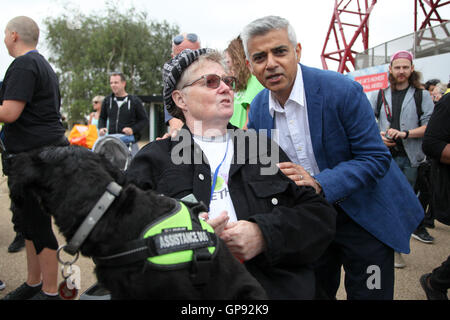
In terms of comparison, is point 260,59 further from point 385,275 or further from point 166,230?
point 385,275

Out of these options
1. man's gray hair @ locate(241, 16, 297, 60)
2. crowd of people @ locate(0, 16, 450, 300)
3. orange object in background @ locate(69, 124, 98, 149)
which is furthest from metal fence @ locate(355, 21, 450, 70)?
man's gray hair @ locate(241, 16, 297, 60)

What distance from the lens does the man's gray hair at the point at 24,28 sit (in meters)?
2.93

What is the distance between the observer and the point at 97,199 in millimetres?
1111

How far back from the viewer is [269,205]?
162 centimetres

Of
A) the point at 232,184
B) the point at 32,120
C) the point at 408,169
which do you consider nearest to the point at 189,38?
the point at 32,120

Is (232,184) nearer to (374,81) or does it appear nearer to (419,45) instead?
(374,81)

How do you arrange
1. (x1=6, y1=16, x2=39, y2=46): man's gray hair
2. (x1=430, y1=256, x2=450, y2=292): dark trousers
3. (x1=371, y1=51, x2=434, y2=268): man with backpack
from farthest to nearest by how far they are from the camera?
(x1=371, y1=51, x2=434, y2=268): man with backpack, (x1=6, y1=16, x2=39, y2=46): man's gray hair, (x1=430, y1=256, x2=450, y2=292): dark trousers

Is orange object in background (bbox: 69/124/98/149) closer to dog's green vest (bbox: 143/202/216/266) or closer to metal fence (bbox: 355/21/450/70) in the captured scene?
dog's green vest (bbox: 143/202/216/266)

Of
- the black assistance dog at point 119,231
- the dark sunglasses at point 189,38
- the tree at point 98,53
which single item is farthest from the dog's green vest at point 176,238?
the tree at point 98,53

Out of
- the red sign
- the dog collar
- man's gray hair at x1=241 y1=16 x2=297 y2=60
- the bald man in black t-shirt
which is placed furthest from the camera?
the red sign

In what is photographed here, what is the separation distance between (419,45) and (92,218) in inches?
580

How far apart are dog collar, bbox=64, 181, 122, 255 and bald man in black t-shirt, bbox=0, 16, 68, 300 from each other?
6.05 ft

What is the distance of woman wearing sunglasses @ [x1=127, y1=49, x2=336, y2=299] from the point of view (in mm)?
1453

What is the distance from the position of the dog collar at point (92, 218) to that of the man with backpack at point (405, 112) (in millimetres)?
3932
